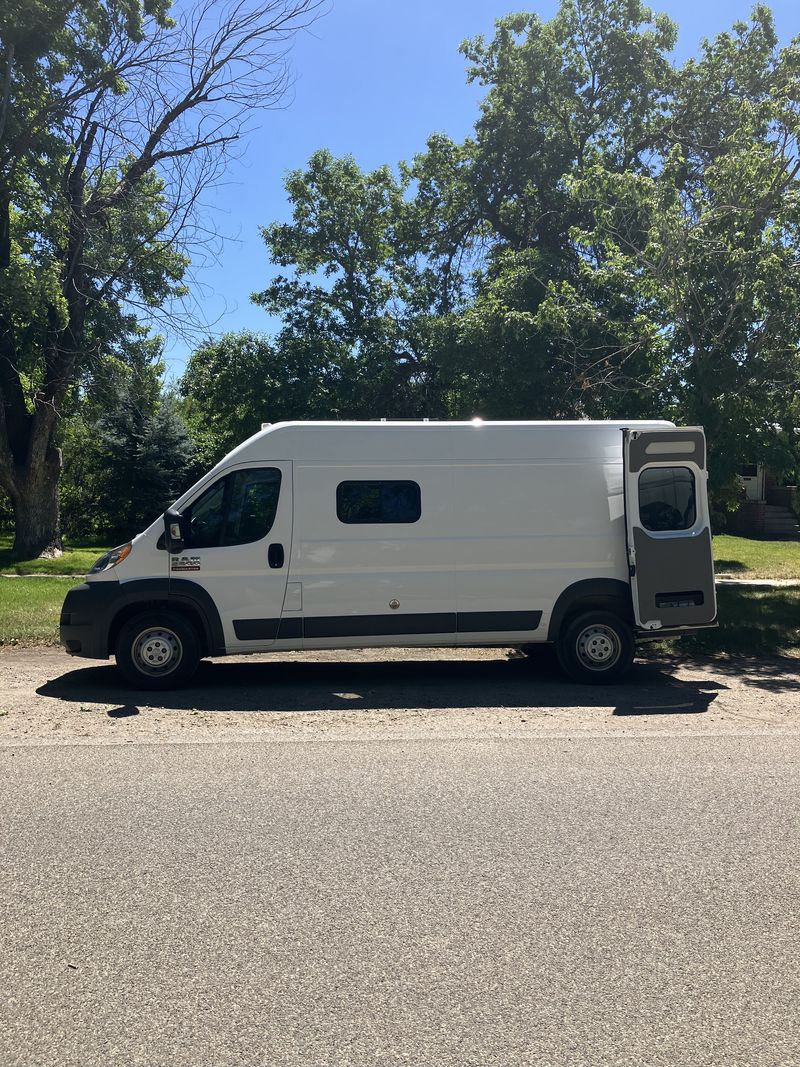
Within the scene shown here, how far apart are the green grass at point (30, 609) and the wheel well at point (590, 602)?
239 inches

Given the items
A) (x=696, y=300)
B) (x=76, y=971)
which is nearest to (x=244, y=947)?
(x=76, y=971)

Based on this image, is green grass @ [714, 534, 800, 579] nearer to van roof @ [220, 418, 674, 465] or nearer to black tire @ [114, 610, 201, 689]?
van roof @ [220, 418, 674, 465]

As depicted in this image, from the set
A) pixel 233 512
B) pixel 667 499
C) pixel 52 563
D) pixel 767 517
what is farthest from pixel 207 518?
pixel 767 517

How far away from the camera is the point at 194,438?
1215 inches

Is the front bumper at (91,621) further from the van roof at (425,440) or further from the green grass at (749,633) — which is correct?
the green grass at (749,633)

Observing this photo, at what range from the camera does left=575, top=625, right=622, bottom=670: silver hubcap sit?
859 cm

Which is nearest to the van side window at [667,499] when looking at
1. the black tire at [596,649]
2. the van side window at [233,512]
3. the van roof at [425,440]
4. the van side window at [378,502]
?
the van roof at [425,440]

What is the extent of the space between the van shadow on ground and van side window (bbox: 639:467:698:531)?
161cm

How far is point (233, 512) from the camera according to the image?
329 inches

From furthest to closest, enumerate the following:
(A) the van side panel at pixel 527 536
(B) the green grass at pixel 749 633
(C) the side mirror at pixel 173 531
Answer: (B) the green grass at pixel 749 633 → (A) the van side panel at pixel 527 536 → (C) the side mirror at pixel 173 531

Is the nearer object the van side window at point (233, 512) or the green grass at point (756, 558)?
the van side window at point (233, 512)

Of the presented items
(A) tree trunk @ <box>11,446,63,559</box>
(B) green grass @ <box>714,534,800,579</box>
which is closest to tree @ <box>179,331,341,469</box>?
(A) tree trunk @ <box>11,446,63,559</box>

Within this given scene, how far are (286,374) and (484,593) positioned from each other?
→ 57.3ft

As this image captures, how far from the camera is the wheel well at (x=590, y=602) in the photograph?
859 centimetres
